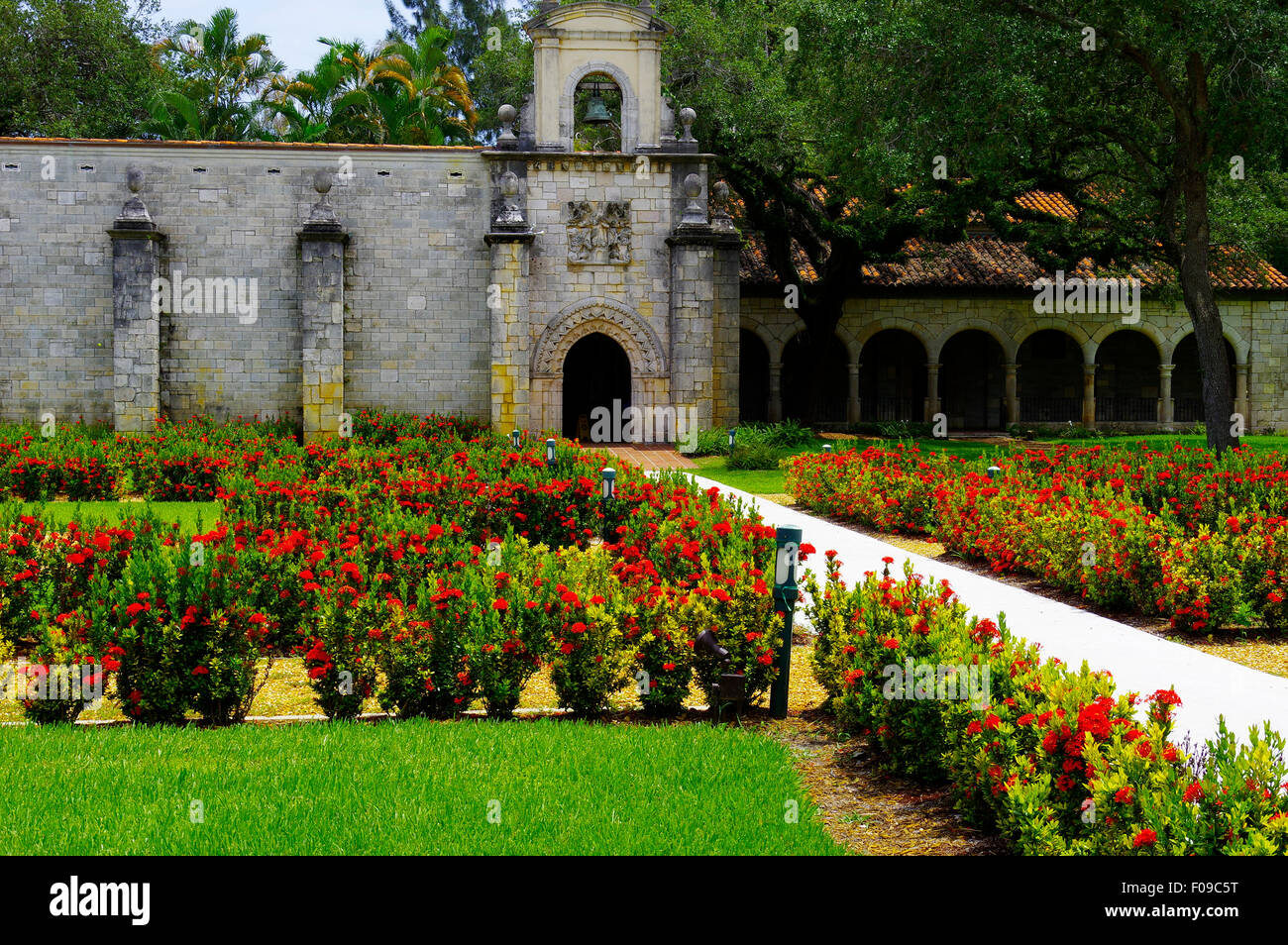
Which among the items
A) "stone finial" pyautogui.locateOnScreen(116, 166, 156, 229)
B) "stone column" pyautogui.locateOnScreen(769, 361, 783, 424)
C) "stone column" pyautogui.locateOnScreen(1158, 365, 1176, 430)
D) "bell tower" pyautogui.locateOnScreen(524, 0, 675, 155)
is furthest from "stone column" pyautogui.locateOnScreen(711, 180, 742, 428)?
"stone column" pyautogui.locateOnScreen(1158, 365, 1176, 430)

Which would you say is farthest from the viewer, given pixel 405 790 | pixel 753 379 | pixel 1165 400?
pixel 753 379

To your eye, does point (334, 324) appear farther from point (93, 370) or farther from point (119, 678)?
point (119, 678)

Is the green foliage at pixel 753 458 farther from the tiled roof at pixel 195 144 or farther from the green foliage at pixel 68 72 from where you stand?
the green foliage at pixel 68 72

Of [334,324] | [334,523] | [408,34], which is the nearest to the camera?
[334,523]

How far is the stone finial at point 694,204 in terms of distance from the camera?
944 inches

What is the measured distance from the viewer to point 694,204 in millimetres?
24094

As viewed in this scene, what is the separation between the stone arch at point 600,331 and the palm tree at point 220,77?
13663mm

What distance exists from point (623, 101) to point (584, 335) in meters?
4.93

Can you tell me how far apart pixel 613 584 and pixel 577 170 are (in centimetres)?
1826

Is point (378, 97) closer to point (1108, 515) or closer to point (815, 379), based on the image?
point (815, 379)

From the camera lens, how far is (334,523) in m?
10.0

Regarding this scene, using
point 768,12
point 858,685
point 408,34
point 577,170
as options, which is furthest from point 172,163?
point 408,34

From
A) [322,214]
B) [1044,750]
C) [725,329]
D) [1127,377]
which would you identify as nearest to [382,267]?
[322,214]

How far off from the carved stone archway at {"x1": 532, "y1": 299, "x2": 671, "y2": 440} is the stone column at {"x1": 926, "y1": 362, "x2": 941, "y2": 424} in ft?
30.6
